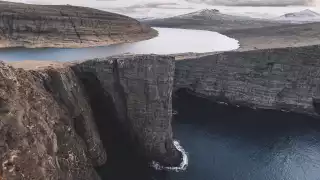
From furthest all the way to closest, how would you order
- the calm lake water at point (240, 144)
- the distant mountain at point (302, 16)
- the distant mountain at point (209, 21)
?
the distant mountain at point (302, 16) → the distant mountain at point (209, 21) → the calm lake water at point (240, 144)

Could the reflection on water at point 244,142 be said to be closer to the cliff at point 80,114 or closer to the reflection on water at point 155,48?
the cliff at point 80,114

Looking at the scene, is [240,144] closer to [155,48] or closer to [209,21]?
[155,48]

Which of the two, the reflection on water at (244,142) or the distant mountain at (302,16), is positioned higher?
the distant mountain at (302,16)

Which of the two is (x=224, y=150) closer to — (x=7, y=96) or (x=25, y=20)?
(x=7, y=96)

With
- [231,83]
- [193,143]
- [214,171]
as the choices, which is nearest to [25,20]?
[231,83]

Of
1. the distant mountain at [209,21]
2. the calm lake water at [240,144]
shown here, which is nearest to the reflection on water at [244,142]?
the calm lake water at [240,144]

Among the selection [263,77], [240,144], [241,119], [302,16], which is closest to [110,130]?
[240,144]

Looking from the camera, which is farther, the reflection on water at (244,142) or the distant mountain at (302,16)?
the distant mountain at (302,16)
